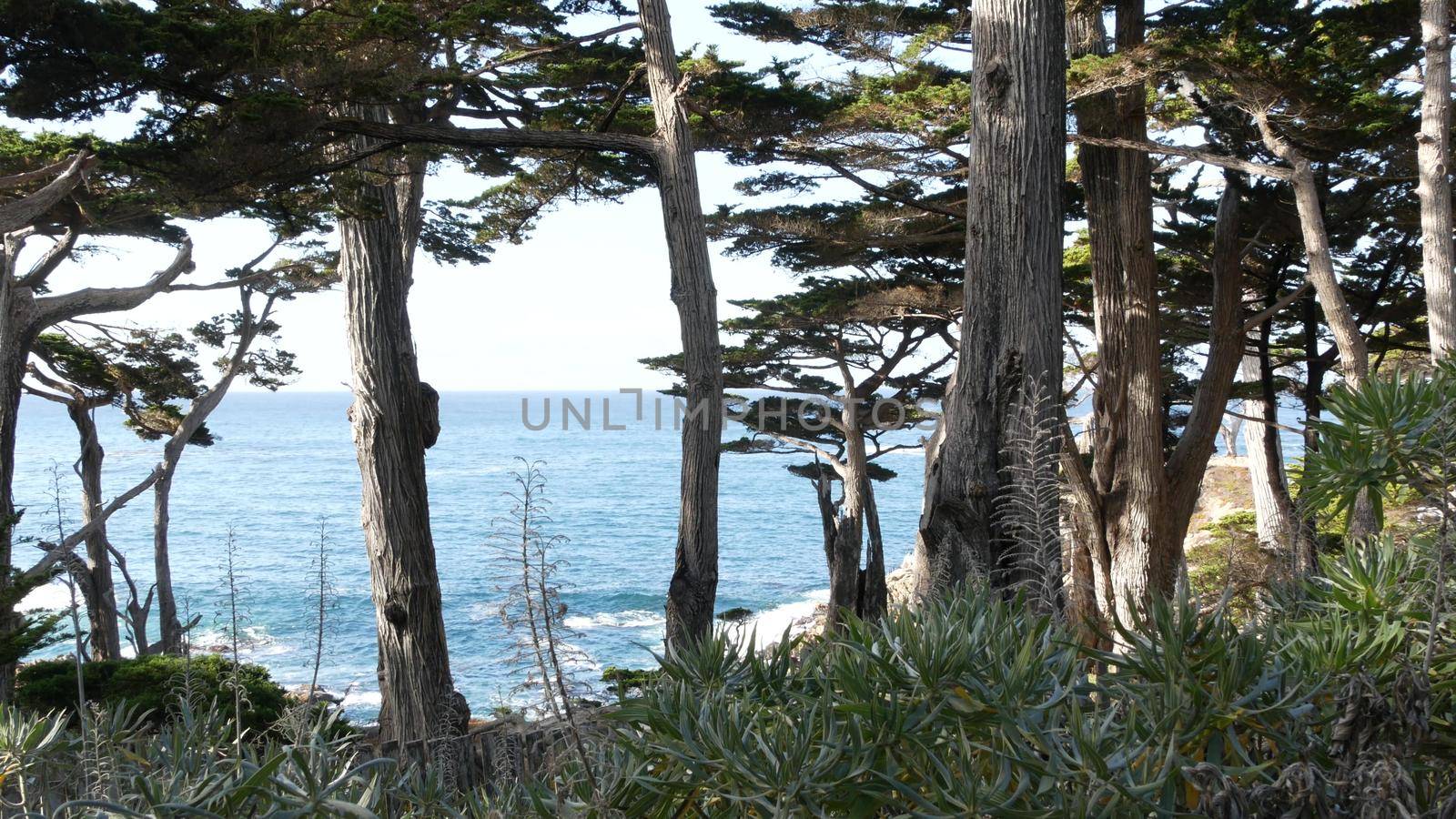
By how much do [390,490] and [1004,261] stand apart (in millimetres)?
4067

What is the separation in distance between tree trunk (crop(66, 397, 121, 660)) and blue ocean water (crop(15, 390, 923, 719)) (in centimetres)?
76

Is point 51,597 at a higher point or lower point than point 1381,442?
lower

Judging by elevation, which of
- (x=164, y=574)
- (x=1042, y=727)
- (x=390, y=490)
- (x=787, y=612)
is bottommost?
(x=787, y=612)

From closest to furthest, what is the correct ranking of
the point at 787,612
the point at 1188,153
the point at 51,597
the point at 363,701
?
1. the point at 1188,153
2. the point at 363,701
3. the point at 787,612
4. the point at 51,597

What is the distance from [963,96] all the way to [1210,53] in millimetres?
1456

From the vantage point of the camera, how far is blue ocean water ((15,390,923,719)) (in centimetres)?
1531

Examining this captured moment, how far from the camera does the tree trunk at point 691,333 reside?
6133 mm

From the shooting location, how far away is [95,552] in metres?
11.7

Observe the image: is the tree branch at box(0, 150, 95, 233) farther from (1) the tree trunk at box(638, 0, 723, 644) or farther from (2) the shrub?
(2) the shrub

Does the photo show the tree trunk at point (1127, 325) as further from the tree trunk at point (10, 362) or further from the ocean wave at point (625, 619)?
the ocean wave at point (625, 619)

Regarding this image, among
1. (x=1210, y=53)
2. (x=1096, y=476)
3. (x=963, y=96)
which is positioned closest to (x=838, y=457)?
(x=1096, y=476)

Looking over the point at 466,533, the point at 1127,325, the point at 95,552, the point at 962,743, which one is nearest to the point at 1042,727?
the point at 962,743

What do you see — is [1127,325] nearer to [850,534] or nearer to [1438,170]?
[1438,170]

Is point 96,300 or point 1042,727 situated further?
point 96,300
